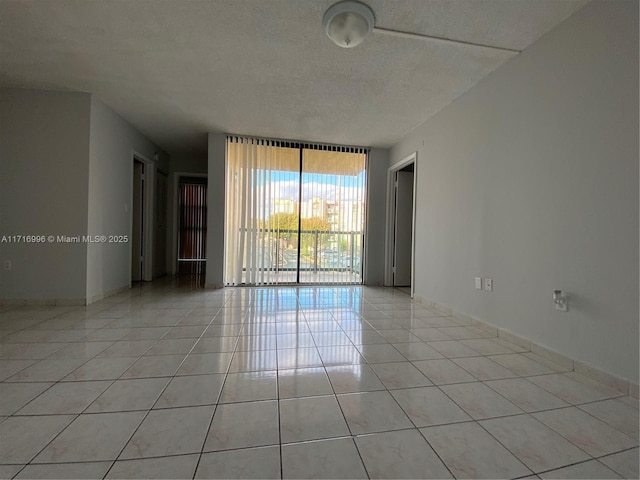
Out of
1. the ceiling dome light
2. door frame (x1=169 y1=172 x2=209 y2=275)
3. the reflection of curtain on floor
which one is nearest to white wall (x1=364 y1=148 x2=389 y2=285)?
the ceiling dome light

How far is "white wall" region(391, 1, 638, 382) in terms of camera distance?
1.74 metres

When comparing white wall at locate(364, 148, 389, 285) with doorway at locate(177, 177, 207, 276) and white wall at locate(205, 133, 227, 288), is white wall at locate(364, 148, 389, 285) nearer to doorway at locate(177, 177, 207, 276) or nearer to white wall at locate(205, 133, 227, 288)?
white wall at locate(205, 133, 227, 288)

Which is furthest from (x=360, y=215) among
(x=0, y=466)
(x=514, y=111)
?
(x=0, y=466)

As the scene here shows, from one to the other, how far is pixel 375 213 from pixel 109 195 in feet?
14.2

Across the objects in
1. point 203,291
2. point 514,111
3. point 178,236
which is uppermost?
point 514,111

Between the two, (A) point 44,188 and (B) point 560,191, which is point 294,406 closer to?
(B) point 560,191

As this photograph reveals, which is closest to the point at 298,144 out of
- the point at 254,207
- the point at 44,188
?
the point at 254,207

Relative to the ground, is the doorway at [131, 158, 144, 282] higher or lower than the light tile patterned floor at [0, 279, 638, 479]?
higher

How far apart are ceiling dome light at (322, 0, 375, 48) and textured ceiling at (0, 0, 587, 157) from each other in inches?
2.9

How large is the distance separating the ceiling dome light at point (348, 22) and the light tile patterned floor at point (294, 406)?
2512 mm

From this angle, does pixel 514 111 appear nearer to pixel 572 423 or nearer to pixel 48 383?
pixel 572 423

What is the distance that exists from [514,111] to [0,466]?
3934 mm

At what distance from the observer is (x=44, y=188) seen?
11.1ft

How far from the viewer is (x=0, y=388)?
1609mm
